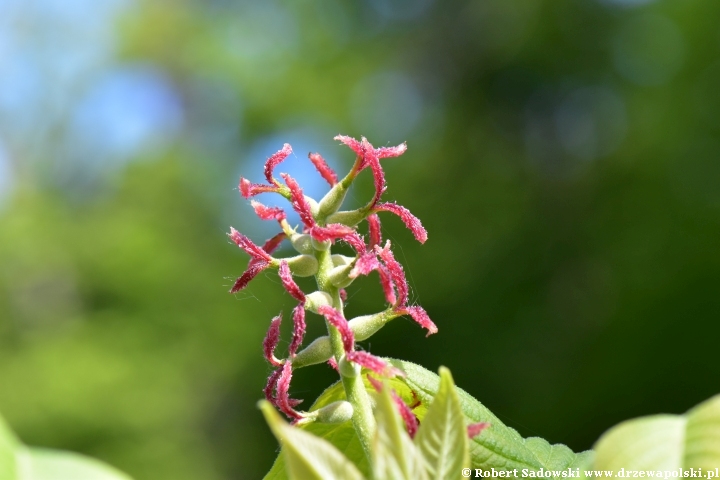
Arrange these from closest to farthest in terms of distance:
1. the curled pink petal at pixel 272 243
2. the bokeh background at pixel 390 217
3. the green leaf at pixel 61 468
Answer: the green leaf at pixel 61 468 → the curled pink petal at pixel 272 243 → the bokeh background at pixel 390 217

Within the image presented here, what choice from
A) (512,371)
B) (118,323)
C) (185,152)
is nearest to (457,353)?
(512,371)

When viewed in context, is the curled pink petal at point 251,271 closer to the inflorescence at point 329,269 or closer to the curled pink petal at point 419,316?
the inflorescence at point 329,269

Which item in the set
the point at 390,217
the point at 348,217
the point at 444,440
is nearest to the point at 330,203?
the point at 348,217

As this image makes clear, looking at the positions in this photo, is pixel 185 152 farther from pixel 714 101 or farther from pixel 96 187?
pixel 714 101

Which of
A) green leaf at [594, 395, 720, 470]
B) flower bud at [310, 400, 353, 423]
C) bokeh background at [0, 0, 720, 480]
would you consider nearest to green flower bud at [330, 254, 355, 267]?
flower bud at [310, 400, 353, 423]

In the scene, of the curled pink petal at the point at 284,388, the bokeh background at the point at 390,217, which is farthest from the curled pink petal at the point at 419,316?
the bokeh background at the point at 390,217

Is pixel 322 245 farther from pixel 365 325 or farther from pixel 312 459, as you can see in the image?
pixel 312 459

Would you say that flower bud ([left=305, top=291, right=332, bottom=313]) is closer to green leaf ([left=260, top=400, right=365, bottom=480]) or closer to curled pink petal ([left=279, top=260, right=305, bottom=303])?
curled pink petal ([left=279, top=260, right=305, bottom=303])
